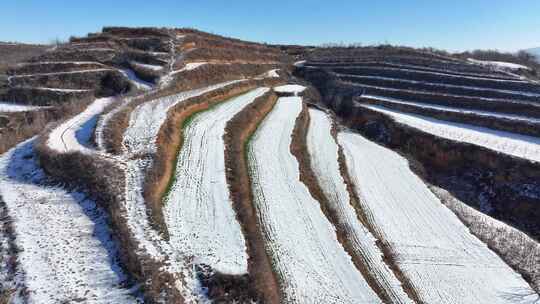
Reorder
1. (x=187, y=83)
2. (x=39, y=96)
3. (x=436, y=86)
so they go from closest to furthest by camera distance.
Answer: (x=39, y=96)
(x=187, y=83)
(x=436, y=86)

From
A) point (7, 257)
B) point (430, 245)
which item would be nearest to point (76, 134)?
point (7, 257)

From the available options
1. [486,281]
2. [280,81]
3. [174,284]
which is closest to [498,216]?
[486,281]

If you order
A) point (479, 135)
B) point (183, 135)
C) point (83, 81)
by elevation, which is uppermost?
point (83, 81)

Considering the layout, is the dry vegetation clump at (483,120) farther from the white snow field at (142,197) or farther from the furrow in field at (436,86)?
the white snow field at (142,197)

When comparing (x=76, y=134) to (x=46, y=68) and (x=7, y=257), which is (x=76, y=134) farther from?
(x=46, y=68)

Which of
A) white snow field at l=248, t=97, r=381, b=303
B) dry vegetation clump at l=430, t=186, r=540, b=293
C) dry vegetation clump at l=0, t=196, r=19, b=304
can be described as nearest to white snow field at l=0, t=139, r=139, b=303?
dry vegetation clump at l=0, t=196, r=19, b=304

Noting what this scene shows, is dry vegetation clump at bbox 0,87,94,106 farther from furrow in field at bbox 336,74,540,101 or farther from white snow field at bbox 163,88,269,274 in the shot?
furrow in field at bbox 336,74,540,101

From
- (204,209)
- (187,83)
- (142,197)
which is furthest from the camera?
(187,83)
